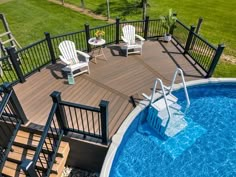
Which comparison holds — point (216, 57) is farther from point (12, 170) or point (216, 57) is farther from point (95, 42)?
point (12, 170)

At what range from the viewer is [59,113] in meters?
4.71

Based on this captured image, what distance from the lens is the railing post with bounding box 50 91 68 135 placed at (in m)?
4.38

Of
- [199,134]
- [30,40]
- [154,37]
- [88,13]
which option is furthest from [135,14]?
[199,134]

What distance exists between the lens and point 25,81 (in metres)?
6.86

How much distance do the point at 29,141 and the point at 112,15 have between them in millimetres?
11795

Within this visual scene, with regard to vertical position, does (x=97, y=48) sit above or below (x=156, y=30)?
below

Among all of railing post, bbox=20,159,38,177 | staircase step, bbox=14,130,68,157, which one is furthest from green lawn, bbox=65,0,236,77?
railing post, bbox=20,159,38,177

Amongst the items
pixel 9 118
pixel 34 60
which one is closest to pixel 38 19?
pixel 34 60

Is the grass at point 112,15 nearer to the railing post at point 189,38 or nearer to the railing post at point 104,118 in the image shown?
the railing post at point 189,38

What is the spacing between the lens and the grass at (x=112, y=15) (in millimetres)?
11906

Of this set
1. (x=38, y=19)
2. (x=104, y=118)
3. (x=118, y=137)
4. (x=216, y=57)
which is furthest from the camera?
(x=38, y=19)

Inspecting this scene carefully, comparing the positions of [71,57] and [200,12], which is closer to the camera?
[71,57]

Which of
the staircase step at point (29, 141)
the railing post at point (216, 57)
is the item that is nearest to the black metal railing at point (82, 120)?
the staircase step at point (29, 141)

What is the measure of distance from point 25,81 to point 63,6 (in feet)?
36.9
